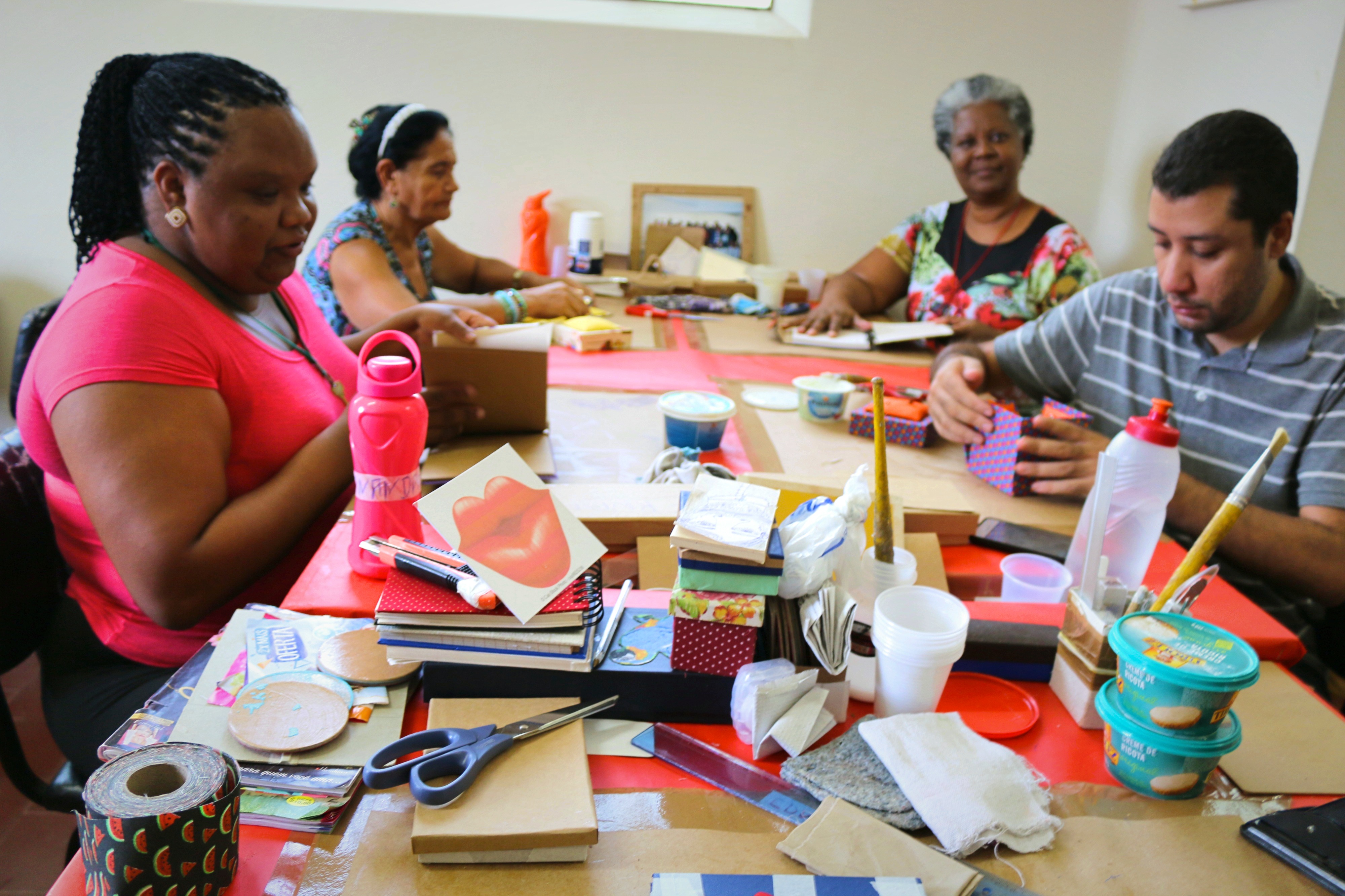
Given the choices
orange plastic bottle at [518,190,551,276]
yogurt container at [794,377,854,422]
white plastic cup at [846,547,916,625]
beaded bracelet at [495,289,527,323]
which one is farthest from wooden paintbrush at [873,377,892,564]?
orange plastic bottle at [518,190,551,276]

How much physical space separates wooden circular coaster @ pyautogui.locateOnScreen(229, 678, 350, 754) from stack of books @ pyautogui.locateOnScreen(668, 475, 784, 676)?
34 centimetres

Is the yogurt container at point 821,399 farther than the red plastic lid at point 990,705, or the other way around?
the yogurt container at point 821,399

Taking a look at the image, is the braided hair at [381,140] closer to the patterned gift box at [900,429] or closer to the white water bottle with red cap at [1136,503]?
the patterned gift box at [900,429]

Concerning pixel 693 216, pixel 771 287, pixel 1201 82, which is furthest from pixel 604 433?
pixel 1201 82

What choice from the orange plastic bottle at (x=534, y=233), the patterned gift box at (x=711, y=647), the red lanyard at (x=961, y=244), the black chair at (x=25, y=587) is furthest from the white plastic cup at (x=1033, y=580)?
the orange plastic bottle at (x=534, y=233)

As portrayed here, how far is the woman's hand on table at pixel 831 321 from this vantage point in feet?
8.95

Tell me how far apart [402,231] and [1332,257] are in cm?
266

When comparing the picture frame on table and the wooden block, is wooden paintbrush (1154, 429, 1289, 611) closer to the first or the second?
the wooden block

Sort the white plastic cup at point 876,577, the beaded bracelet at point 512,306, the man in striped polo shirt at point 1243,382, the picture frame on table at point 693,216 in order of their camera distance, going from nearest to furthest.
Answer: the white plastic cup at point 876,577 < the man in striped polo shirt at point 1243,382 < the beaded bracelet at point 512,306 < the picture frame on table at point 693,216

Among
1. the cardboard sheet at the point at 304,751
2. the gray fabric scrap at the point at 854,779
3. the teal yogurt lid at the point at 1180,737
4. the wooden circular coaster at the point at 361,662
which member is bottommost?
the cardboard sheet at the point at 304,751

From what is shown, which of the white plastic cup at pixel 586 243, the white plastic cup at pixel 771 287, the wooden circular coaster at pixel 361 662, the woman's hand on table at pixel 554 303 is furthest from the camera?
the white plastic cup at pixel 586 243

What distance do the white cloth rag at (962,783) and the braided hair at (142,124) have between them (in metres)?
1.25

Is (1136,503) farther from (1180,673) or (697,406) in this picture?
(697,406)

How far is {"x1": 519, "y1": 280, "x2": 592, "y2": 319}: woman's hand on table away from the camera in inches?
104
